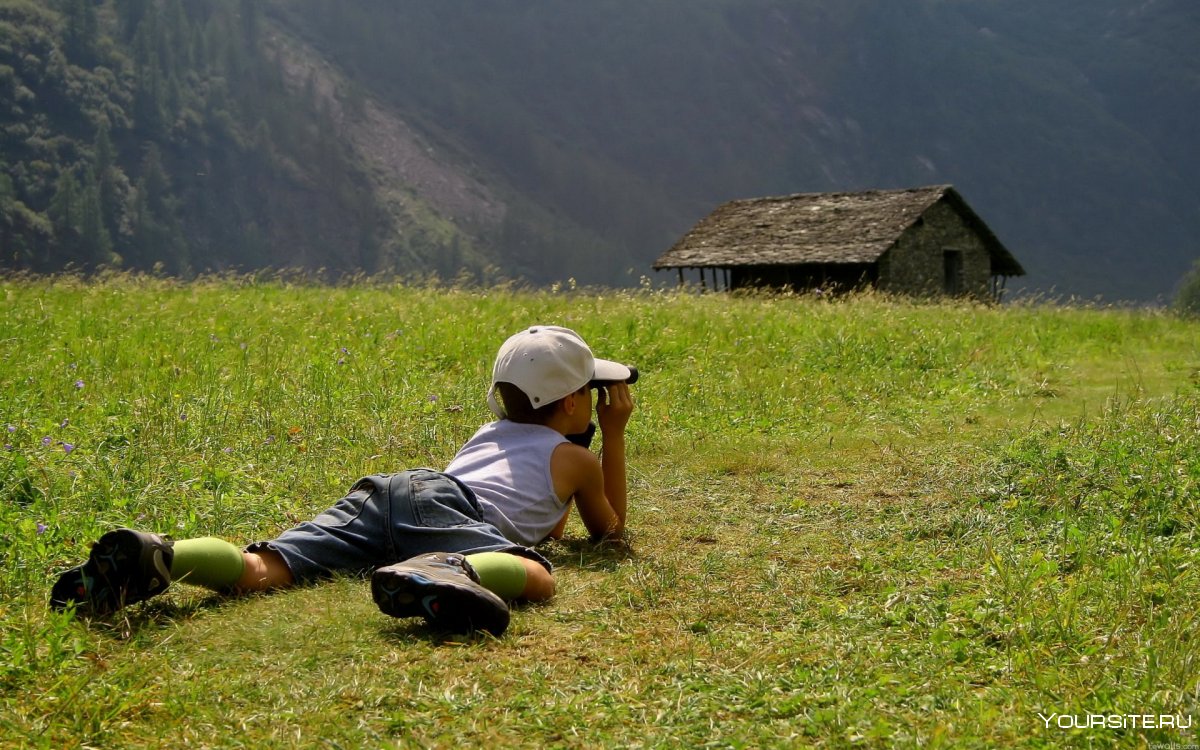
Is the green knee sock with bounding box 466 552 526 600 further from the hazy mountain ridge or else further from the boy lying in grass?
the hazy mountain ridge

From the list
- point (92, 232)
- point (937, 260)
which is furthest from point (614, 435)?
point (92, 232)

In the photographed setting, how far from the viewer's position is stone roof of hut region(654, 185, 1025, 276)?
2842cm

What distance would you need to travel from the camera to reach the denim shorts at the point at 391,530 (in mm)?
3943

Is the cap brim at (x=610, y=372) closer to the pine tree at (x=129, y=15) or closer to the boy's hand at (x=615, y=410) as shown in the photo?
the boy's hand at (x=615, y=410)

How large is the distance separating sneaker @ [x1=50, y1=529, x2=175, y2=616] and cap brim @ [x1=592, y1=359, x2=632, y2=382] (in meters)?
1.85

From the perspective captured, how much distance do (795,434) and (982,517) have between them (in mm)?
3135

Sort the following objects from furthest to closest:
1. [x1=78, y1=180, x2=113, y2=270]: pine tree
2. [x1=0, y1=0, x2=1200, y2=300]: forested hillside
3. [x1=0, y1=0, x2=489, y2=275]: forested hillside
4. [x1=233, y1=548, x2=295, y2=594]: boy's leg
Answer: [x1=0, y1=0, x2=1200, y2=300]: forested hillside, [x1=0, y1=0, x2=489, y2=275]: forested hillside, [x1=78, y1=180, x2=113, y2=270]: pine tree, [x1=233, y1=548, x2=295, y2=594]: boy's leg

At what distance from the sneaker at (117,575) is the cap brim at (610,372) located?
1854 millimetres

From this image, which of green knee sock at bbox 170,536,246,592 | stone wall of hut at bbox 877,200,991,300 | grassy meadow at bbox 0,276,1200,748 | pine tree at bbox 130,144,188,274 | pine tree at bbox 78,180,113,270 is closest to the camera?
grassy meadow at bbox 0,276,1200,748

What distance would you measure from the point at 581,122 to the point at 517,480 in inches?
5540

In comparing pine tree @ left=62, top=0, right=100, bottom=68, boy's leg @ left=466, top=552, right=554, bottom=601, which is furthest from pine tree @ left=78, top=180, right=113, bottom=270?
boy's leg @ left=466, top=552, right=554, bottom=601

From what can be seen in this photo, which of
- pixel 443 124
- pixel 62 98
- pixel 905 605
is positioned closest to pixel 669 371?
pixel 905 605

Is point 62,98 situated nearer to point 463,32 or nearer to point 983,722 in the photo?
point 463,32

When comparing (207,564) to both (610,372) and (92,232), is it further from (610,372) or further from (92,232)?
(92,232)
